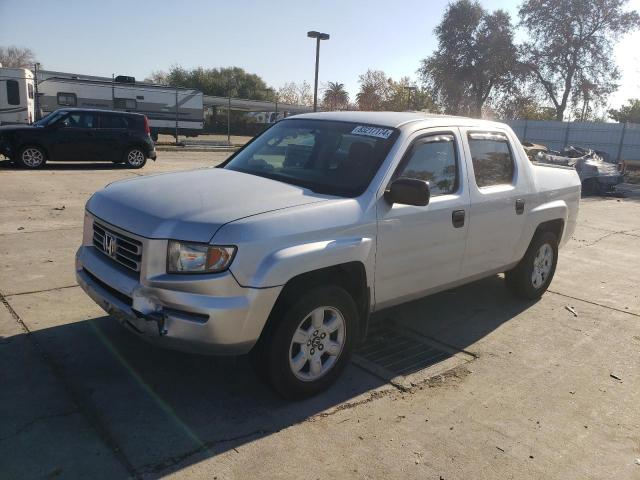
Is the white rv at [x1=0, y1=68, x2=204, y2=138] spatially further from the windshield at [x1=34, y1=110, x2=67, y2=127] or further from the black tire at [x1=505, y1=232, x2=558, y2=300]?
the black tire at [x1=505, y1=232, x2=558, y2=300]

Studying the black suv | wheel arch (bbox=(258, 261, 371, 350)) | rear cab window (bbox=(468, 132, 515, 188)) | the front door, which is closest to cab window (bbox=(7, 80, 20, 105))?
the black suv

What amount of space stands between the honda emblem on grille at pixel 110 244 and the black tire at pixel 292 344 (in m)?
1.11

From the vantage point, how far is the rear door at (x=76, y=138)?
49.3 feet

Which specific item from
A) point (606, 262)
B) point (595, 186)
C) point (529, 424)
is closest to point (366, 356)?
point (529, 424)

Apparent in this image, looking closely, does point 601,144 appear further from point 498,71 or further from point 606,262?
point 606,262

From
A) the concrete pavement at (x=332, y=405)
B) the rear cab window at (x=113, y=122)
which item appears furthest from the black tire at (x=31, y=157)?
the concrete pavement at (x=332, y=405)

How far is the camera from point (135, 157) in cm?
1648

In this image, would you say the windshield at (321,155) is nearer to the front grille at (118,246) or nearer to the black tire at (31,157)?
the front grille at (118,246)

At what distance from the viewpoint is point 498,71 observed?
36938 millimetres

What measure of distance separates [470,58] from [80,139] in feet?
98.9

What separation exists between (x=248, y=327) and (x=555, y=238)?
4.12m

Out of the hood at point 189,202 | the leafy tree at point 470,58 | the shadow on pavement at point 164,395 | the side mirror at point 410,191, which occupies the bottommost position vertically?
the shadow on pavement at point 164,395

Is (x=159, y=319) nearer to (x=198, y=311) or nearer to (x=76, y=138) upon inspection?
(x=198, y=311)

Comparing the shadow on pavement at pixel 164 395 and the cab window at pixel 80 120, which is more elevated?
the cab window at pixel 80 120
